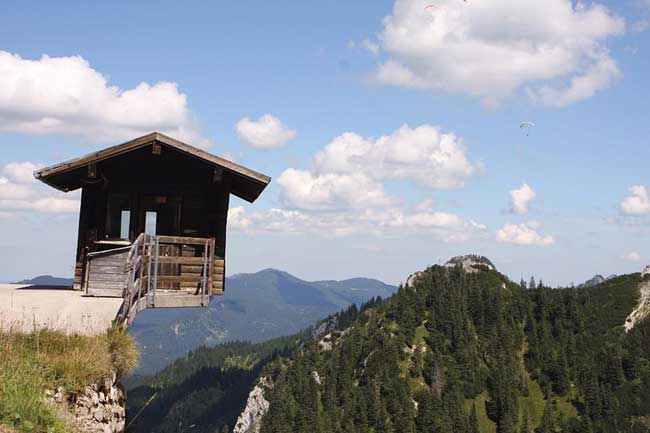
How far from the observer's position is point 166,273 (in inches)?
870

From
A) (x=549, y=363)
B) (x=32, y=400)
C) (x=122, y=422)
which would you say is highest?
(x=32, y=400)

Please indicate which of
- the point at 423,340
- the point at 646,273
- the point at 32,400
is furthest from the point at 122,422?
the point at 646,273

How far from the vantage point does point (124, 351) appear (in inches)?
463

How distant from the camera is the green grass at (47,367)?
8.23 metres

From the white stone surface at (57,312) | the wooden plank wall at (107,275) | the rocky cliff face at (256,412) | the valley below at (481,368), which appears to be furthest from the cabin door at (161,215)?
the rocky cliff face at (256,412)

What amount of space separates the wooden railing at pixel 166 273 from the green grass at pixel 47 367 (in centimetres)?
205

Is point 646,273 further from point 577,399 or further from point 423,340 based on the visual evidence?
point 423,340

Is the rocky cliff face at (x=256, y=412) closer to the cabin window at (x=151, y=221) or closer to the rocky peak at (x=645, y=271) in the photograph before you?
the rocky peak at (x=645, y=271)

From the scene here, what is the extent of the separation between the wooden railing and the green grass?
6.72 ft

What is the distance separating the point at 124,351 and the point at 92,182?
1233 centimetres

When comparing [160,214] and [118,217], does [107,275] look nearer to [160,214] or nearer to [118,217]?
[160,214]

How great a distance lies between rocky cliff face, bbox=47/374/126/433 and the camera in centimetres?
963

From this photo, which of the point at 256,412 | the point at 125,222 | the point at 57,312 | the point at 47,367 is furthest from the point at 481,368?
the point at 47,367

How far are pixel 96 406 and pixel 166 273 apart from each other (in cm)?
1180
